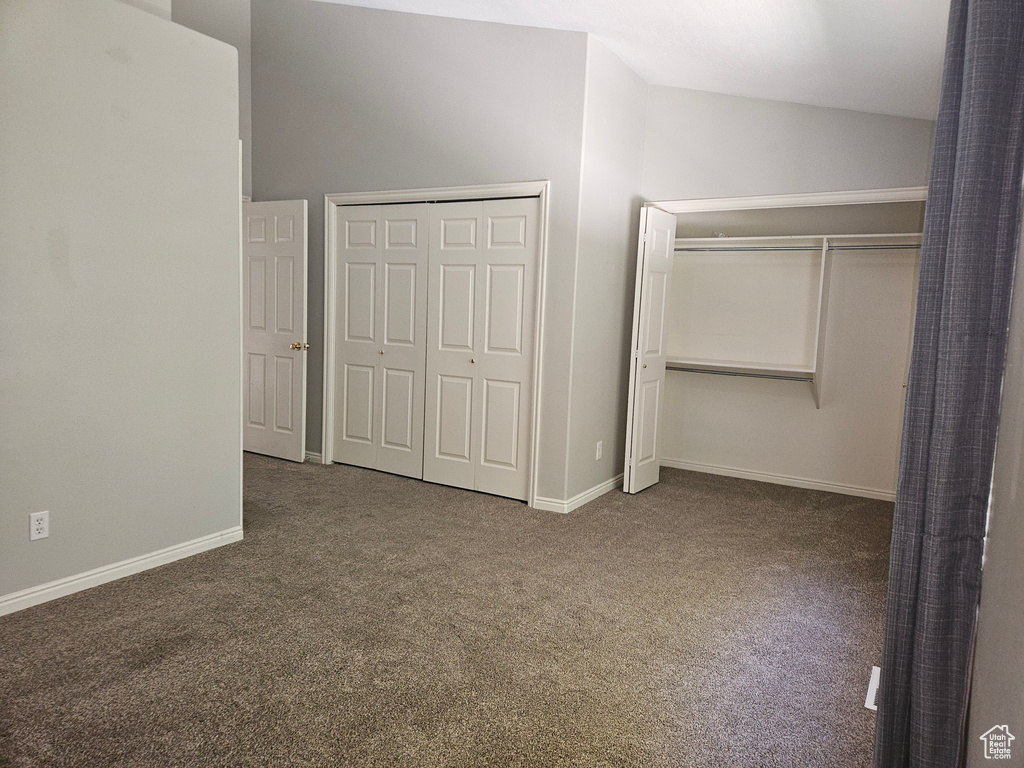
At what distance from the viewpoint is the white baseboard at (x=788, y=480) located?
4996 millimetres

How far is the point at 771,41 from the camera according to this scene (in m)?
3.29

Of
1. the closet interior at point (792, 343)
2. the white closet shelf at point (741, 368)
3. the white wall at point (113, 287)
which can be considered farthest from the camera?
the white closet shelf at point (741, 368)

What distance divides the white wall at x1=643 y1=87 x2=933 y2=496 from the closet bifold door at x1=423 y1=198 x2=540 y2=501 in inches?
46.8

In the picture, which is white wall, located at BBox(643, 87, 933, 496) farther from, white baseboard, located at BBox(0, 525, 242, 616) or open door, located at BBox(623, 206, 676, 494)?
white baseboard, located at BBox(0, 525, 242, 616)

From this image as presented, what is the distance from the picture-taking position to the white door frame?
4250 millimetres

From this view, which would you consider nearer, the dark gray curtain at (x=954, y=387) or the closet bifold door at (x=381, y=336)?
the dark gray curtain at (x=954, y=387)

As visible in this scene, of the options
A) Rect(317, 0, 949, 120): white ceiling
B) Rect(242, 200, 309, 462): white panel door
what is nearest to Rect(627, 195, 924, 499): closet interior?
Rect(317, 0, 949, 120): white ceiling

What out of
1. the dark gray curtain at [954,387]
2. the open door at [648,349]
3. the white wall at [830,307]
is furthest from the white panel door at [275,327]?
the dark gray curtain at [954,387]

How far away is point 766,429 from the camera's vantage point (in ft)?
17.7

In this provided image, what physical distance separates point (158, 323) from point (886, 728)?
3.11m

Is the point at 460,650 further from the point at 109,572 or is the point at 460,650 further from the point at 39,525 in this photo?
the point at 39,525

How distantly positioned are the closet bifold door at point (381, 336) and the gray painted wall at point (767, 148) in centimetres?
177

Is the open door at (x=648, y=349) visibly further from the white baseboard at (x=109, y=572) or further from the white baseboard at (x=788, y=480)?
the white baseboard at (x=109, y=572)

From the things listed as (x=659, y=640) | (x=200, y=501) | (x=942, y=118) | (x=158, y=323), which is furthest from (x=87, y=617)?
(x=942, y=118)
